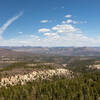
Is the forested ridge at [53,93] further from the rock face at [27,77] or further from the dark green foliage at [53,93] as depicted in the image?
the rock face at [27,77]

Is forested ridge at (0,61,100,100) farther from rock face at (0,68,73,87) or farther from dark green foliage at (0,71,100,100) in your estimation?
rock face at (0,68,73,87)

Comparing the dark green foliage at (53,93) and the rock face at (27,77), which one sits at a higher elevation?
the rock face at (27,77)

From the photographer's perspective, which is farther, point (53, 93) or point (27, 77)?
point (27, 77)

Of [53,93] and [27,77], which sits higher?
[27,77]

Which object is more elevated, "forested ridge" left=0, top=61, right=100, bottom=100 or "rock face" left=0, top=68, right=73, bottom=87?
"rock face" left=0, top=68, right=73, bottom=87

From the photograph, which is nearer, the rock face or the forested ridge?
the forested ridge

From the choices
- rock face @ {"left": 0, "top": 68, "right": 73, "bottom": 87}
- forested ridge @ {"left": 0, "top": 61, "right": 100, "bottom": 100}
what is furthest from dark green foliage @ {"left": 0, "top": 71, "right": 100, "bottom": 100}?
rock face @ {"left": 0, "top": 68, "right": 73, "bottom": 87}

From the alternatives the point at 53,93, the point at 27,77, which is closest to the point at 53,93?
the point at 53,93

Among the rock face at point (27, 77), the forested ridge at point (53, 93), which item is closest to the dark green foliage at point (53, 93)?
the forested ridge at point (53, 93)

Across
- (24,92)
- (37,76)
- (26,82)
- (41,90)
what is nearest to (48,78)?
(37,76)

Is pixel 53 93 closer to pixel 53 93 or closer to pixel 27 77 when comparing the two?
pixel 53 93

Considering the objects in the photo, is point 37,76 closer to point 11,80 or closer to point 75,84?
point 11,80
